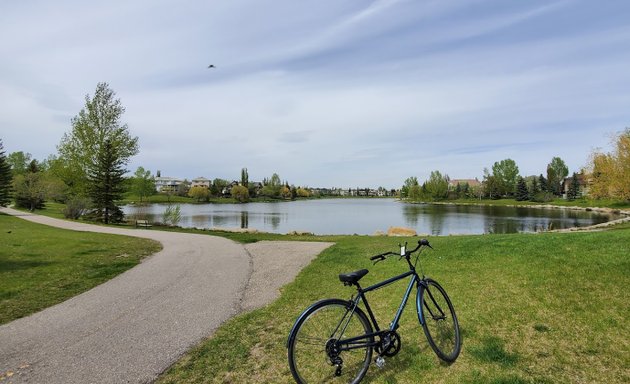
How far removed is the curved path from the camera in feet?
16.3

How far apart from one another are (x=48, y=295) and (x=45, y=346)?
12.2ft

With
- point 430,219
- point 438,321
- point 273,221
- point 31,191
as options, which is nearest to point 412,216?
point 430,219

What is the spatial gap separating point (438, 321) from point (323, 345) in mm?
1851

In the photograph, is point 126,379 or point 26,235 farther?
point 26,235

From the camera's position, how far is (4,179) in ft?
137

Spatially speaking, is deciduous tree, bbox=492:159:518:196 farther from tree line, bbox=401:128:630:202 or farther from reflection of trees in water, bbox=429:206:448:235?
reflection of trees in water, bbox=429:206:448:235

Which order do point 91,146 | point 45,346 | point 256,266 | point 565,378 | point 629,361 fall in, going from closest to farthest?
point 565,378, point 629,361, point 45,346, point 256,266, point 91,146

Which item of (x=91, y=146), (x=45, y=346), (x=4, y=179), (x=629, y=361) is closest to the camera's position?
(x=629, y=361)

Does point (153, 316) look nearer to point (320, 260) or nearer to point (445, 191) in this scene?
point (320, 260)

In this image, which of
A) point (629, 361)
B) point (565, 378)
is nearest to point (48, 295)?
point (565, 378)

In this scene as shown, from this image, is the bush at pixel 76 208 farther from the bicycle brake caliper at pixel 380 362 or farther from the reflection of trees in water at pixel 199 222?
the bicycle brake caliper at pixel 380 362

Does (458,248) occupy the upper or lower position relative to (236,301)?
upper

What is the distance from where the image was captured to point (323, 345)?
4.21 metres

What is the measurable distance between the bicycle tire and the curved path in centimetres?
212
